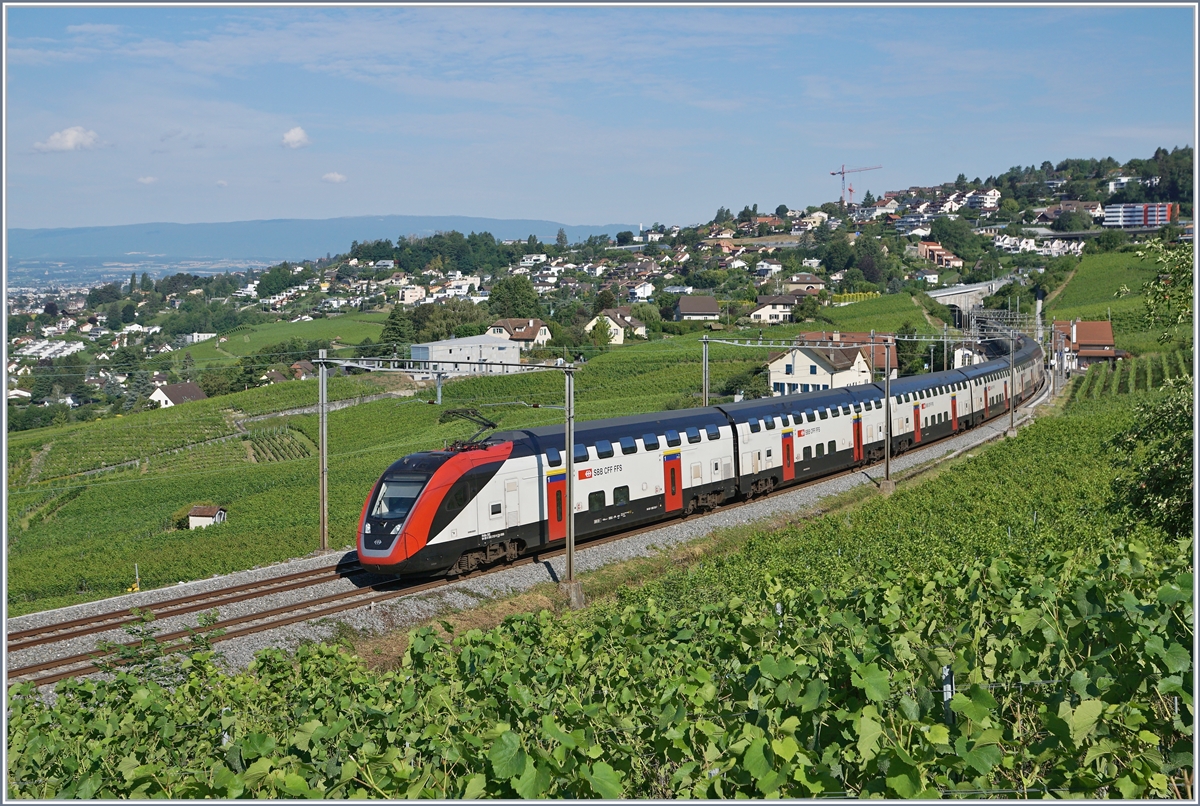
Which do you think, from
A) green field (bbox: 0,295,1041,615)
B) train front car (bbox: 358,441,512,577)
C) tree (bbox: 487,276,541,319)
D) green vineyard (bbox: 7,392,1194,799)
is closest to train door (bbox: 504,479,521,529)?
train front car (bbox: 358,441,512,577)

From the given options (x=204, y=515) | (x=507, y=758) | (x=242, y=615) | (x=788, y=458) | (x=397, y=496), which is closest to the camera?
(x=507, y=758)

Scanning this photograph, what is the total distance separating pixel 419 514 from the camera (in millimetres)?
20672

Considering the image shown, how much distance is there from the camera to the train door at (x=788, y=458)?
3203cm

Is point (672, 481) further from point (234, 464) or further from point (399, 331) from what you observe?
point (399, 331)

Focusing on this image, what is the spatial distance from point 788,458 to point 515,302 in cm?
10383

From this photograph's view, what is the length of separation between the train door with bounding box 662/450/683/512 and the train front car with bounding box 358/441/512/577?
260 inches

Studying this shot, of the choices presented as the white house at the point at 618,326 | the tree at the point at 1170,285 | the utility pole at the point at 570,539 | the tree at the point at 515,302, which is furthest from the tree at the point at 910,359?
the tree at the point at 515,302

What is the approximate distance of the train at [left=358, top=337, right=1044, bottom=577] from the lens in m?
21.0

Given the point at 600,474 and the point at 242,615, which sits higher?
the point at 600,474

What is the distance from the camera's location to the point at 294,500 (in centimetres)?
4434

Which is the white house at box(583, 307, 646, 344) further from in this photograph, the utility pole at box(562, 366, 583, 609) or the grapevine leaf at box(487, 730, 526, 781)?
the grapevine leaf at box(487, 730, 526, 781)

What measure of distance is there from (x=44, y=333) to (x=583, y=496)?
85.7 meters

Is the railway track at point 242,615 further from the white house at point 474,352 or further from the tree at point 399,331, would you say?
the tree at point 399,331

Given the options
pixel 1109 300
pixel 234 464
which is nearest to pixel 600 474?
pixel 234 464
